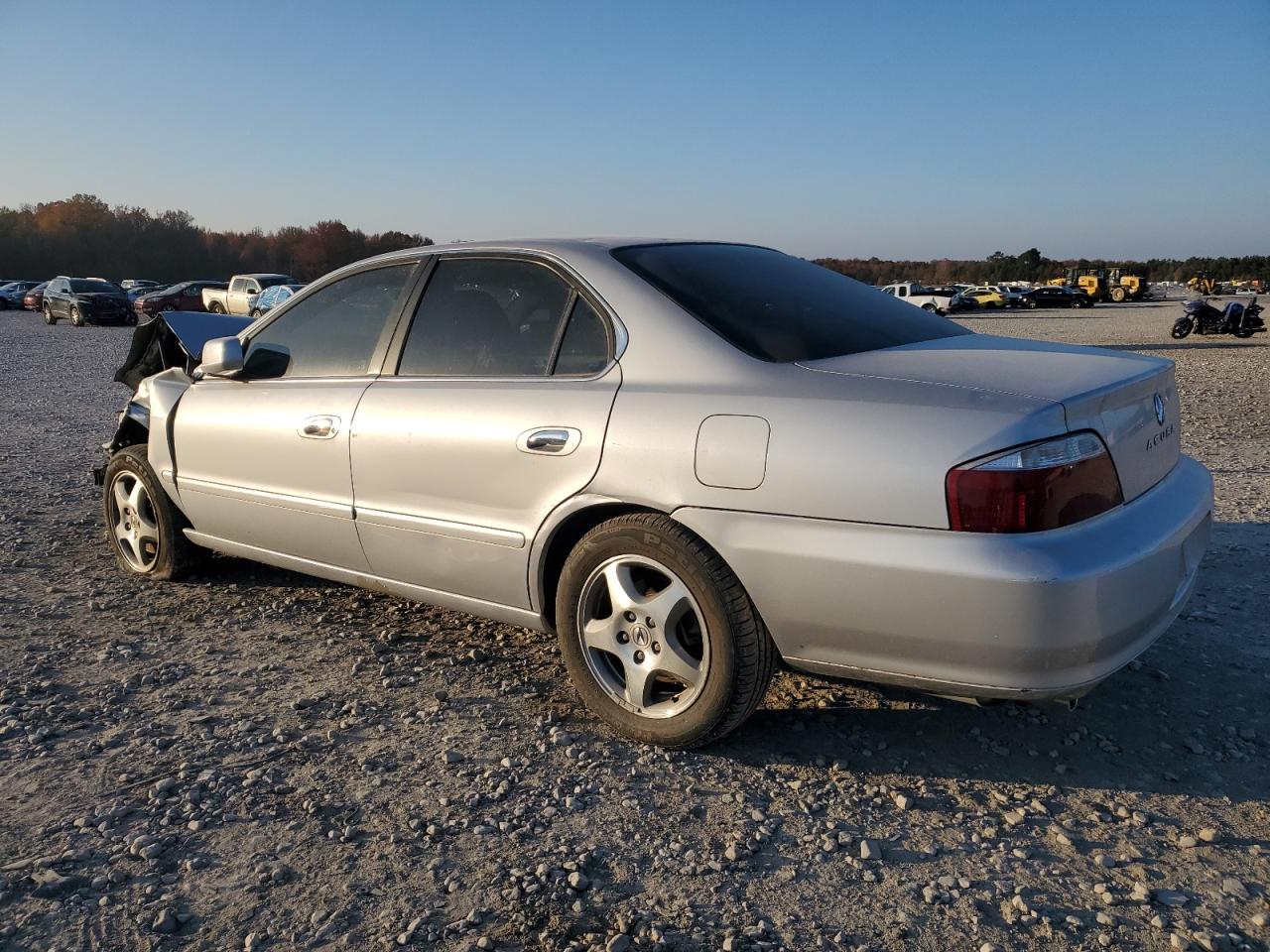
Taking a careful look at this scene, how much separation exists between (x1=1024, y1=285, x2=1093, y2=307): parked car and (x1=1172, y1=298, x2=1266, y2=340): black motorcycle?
27208mm

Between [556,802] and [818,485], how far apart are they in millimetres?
1128

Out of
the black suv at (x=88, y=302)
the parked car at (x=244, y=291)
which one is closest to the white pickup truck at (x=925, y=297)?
the parked car at (x=244, y=291)

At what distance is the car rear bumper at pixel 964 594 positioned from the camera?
2348 millimetres

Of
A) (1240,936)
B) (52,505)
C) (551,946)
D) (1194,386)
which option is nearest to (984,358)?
(1240,936)

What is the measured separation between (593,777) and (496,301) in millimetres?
1680

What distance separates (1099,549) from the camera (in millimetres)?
2408

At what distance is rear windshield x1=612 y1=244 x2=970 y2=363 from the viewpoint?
2.96 metres

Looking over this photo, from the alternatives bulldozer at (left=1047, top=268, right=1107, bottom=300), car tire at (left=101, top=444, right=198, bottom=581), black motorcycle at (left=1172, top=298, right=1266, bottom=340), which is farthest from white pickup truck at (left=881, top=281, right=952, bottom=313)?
car tire at (left=101, top=444, right=198, bottom=581)

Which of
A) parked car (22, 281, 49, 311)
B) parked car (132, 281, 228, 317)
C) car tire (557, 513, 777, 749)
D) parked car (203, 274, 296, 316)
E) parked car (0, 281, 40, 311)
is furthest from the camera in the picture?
parked car (0, 281, 40, 311)

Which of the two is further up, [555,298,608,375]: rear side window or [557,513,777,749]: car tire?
[555,298,608,375]: rear side window

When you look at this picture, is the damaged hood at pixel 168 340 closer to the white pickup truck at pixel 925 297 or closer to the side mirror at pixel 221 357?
the side mirror at pixel 221 357

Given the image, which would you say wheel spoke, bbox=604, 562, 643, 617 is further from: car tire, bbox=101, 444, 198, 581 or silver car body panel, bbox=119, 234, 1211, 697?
car tire, bbox=101, 444, 198, 581

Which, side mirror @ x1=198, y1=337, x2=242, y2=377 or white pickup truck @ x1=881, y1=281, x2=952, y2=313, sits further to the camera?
white pickup truck @ x1=881, y1=281, x2=952, y2=313

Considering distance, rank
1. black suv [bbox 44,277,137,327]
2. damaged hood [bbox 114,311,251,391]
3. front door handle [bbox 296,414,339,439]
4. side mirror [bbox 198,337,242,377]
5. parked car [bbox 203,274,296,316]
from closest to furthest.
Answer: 1. front door handle [bbox 296,414,339,439]
2. side mirror [bbox 198,337,242,377]
3. damaged hood [bbox 114,311,251,391]
4. parked car [bbox 203,274,296,316]
5. black suv [bbox 44,277,137,327]
